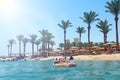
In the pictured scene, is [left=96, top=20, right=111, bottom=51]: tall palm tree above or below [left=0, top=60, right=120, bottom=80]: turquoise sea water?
above

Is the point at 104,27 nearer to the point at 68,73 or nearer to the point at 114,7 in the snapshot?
the point at 114,7

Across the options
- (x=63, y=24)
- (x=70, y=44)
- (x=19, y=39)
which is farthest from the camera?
(x=19, y=39)

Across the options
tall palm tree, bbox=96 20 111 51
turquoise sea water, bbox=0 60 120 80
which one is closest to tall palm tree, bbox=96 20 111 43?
tall palm tree, bbox=96 20 111 51

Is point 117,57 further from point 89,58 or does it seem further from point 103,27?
point 103,27

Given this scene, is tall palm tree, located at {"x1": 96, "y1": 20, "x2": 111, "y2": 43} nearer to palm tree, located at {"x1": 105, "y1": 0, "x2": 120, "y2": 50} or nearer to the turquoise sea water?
Result: palm tree, located at {"x1": 105, "y1": 0, "x2": 120, "y2": 50}

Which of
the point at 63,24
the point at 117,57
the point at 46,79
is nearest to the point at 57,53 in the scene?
the point at 63,24

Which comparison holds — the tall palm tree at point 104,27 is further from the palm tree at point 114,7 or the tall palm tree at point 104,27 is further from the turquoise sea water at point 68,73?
the turquoise sea water at point 68,73

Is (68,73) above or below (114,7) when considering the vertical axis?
below

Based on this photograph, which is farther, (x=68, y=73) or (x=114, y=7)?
(x=114, y=7)

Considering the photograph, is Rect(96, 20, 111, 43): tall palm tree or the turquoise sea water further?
Rect(96, 20, 111, 43): tall palm tree

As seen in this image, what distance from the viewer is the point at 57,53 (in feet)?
418

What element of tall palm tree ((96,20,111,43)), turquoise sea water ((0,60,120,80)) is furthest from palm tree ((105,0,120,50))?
turquoise sea water ((0,60,120,80))

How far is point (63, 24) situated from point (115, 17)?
38.3m

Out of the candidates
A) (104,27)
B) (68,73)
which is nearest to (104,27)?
(104,27)
